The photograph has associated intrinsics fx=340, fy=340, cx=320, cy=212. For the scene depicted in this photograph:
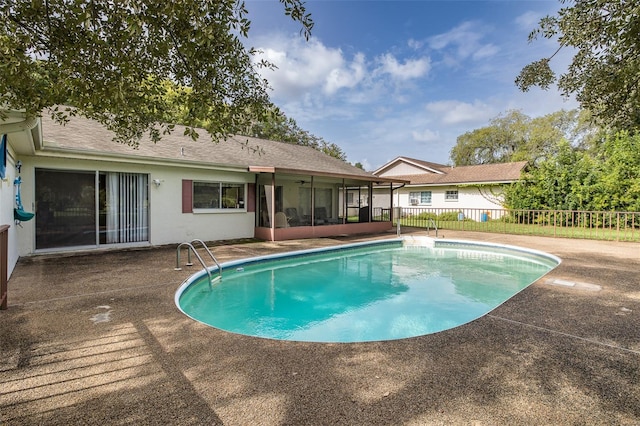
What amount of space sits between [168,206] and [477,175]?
2036 centimetres

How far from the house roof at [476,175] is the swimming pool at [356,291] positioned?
37.7 ft

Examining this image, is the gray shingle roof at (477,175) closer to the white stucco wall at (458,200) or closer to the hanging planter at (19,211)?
the white stucco wall at (458,200)

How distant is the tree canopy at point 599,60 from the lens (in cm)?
376

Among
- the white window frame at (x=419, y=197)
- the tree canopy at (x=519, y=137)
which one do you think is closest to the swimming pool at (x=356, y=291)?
the white window frame at (x=419, y=197)

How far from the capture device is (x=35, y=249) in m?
8.91

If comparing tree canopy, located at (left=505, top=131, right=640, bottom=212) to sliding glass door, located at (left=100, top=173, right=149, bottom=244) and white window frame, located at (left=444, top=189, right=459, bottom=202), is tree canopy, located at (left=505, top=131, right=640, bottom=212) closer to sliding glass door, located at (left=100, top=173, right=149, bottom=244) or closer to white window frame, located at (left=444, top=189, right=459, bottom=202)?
white window frame, located at (left=444, top=189, right=459, bottom=202)

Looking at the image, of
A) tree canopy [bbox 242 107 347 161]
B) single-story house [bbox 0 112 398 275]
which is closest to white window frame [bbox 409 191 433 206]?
single-story house [bbox 0 112 398 275]

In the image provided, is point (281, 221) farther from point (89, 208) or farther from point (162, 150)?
point (89, 208)

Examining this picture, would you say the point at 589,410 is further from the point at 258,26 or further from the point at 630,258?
the point at 630,258

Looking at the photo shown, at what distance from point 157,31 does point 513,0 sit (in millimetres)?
9462

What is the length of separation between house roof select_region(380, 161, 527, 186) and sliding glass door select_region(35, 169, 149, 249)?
16.6m

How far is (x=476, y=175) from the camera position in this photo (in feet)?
77.8

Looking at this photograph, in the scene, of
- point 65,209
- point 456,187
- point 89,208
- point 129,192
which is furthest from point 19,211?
point 456,187

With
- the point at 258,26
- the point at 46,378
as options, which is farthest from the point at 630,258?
the point at 46,378
